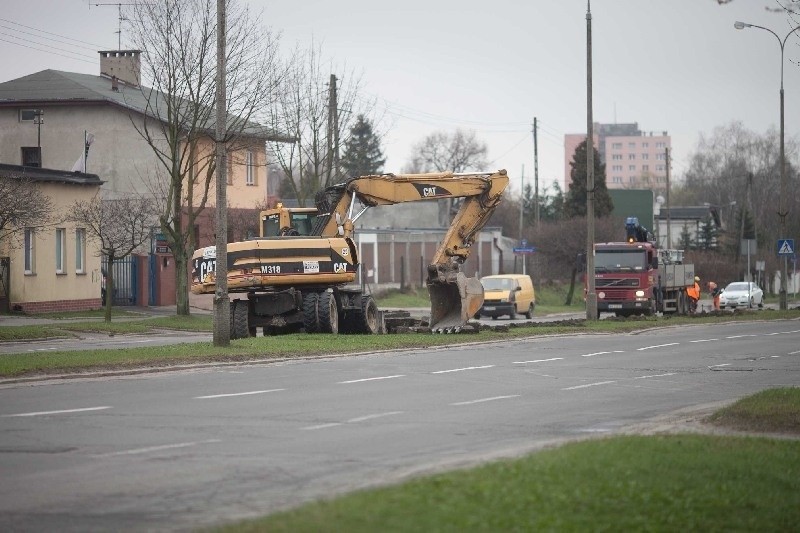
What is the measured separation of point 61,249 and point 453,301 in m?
21.3

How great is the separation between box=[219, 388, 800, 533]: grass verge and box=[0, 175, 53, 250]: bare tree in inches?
1063

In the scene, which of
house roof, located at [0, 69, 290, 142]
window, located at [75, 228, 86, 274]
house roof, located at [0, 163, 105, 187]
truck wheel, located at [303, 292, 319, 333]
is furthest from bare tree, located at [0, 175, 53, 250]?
house roof, located at [0, 69, 290, 142]

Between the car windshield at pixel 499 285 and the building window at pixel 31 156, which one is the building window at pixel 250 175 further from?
the car windshield at pixel 499 285

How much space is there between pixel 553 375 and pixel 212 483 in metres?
12.2

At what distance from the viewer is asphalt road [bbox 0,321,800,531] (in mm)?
9867

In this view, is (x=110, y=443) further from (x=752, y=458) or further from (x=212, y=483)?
(x=752, y=458)

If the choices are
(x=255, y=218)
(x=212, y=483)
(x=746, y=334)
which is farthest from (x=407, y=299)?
(x=212, y=483)

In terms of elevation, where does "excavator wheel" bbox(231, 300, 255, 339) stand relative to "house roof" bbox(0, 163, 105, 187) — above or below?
below

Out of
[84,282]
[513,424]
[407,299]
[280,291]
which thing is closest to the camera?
[513,424]

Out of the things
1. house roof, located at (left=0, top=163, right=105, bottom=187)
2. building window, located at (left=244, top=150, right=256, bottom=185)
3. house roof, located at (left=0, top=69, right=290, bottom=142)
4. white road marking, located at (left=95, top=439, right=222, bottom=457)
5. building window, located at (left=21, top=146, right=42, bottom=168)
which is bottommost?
white road marking, located at (left=95, top=439, right=222, bottom=457)

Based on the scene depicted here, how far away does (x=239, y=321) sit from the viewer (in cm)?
3047

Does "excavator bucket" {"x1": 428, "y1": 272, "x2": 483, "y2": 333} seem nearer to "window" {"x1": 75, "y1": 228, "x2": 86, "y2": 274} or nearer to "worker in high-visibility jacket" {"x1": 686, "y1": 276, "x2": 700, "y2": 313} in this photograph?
"window" {"x1": 75, "y1": 228, "x2": 86, "y2": 274}

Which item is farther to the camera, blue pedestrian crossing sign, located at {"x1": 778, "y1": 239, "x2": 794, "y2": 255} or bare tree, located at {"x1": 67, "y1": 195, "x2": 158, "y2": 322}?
blue pedestrian crossing sign, located at {"x1": 778, "y1": 239, "x2": 794, "y2": 255}

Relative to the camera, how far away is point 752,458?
11.4 m
